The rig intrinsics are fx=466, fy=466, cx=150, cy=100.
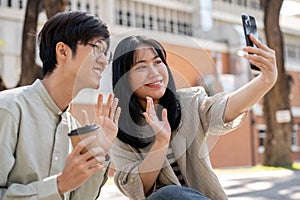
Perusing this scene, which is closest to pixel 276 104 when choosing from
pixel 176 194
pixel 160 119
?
pixel 160 119

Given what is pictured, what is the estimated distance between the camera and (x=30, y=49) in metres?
8.09

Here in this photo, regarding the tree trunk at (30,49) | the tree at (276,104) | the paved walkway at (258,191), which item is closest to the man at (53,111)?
the paved walkway at (258,191)

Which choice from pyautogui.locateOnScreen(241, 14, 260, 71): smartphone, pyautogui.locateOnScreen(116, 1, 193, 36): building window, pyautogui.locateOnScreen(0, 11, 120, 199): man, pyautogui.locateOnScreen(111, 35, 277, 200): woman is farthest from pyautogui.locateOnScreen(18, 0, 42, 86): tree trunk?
pyautogui.locateOnScreen(116, 1, 193, 36): building window

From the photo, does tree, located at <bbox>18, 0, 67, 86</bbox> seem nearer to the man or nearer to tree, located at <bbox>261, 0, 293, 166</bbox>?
tree, located at <bbox>261, 0, 293, 166</bbox>

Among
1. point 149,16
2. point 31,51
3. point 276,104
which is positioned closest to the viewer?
point 31,51

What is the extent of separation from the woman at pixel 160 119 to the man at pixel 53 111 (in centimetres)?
17

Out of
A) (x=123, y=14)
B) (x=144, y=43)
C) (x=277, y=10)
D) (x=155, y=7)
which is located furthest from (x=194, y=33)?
(x=144, y=43)

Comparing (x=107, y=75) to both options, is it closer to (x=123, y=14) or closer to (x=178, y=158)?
(x=178, y=158)

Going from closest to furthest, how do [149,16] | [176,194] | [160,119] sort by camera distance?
1. [176,194]
2. [160,119]
3. [149,16]

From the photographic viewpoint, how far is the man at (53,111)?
1358 mm

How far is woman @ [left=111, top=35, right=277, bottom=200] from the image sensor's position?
1718 mm

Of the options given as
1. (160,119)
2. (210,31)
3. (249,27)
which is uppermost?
(249,27)

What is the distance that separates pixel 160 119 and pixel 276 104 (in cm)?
875

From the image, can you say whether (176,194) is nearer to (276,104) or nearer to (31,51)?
(31,51)
